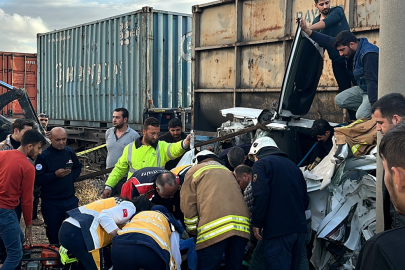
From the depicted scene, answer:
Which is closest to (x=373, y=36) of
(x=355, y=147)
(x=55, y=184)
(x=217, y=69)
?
(x=355, y=147)

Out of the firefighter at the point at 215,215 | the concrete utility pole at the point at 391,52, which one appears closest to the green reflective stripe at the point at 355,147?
the firefighter at the point at 215,215

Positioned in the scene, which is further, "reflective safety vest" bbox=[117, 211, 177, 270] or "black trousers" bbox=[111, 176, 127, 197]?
"black trousers" bbox=[111, 176, 127, 197]

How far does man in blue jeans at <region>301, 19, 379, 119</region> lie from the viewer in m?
4.41

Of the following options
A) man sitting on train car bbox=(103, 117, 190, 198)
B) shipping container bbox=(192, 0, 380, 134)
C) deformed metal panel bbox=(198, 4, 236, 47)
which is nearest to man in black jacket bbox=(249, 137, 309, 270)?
man sitting on train car bbox=(103, 117, 190, 198)

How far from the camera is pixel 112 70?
11680mm

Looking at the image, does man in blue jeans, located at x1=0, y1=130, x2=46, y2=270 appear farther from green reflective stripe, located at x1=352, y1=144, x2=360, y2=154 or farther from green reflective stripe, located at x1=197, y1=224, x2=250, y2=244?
green reflective stripe, located at x1=352, y1=144, x2=360, y2=154

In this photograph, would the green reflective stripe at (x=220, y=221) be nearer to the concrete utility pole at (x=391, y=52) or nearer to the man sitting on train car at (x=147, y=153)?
the concrete utility pole at (x=391, y=52)

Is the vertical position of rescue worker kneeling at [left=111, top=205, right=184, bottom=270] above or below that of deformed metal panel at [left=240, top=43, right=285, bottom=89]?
below

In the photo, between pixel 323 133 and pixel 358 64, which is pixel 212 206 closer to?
pixel 323 133

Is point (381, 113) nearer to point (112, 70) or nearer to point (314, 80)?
point (314, 80)

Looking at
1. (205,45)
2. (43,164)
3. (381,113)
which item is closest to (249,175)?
(381,113)

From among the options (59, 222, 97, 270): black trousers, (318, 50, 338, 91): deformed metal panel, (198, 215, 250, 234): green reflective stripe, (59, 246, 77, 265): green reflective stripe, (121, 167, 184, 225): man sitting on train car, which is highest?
(318, 50, 338, 91): deformed metal panel

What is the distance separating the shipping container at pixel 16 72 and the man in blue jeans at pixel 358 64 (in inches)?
602

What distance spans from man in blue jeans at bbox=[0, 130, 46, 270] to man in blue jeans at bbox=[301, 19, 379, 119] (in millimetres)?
3090
